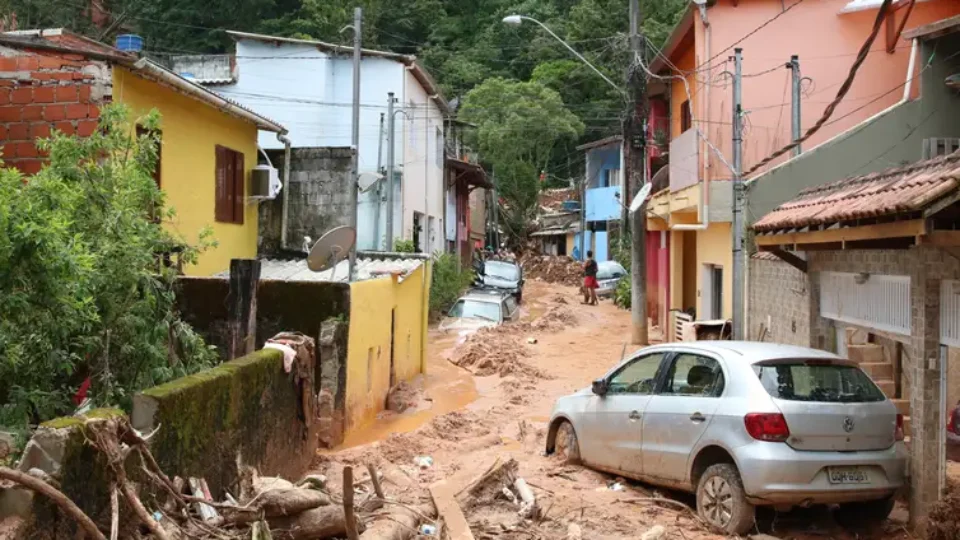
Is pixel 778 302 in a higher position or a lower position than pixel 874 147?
lower

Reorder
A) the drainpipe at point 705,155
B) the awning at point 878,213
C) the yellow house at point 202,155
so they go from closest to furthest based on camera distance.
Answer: the awning at point 878,213, the yellow house at point 202,155, the drainpipe at point 705,155

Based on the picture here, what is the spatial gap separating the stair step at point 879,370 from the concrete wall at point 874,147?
159 inches

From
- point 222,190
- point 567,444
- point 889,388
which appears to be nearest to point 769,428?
point 567,444

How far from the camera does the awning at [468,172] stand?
35.0 m

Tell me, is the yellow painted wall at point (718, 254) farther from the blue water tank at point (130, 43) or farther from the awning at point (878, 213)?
the blue water tank at point (130, 43)

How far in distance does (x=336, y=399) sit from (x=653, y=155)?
1683 cm

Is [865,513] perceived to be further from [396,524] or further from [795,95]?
[795,95]

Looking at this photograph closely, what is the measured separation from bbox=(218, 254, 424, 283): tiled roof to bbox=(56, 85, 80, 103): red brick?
4657 mm

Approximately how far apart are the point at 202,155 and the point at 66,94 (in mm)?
3347

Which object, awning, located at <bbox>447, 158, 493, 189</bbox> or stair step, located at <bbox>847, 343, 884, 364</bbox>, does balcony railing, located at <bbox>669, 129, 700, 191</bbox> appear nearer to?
stair step, located at <bbox>847, 343, 884, 364</bbox>

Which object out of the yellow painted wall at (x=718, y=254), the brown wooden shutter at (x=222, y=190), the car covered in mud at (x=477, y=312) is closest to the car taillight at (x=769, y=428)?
the yellow painted wall at (x=718, y=254)

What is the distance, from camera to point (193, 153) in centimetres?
1392

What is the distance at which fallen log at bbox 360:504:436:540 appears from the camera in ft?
18.8

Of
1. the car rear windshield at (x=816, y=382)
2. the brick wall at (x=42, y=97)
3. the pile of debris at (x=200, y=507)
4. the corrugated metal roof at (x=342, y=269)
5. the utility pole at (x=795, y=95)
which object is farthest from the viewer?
the corrugated metal roof at (x=342, y=269)
